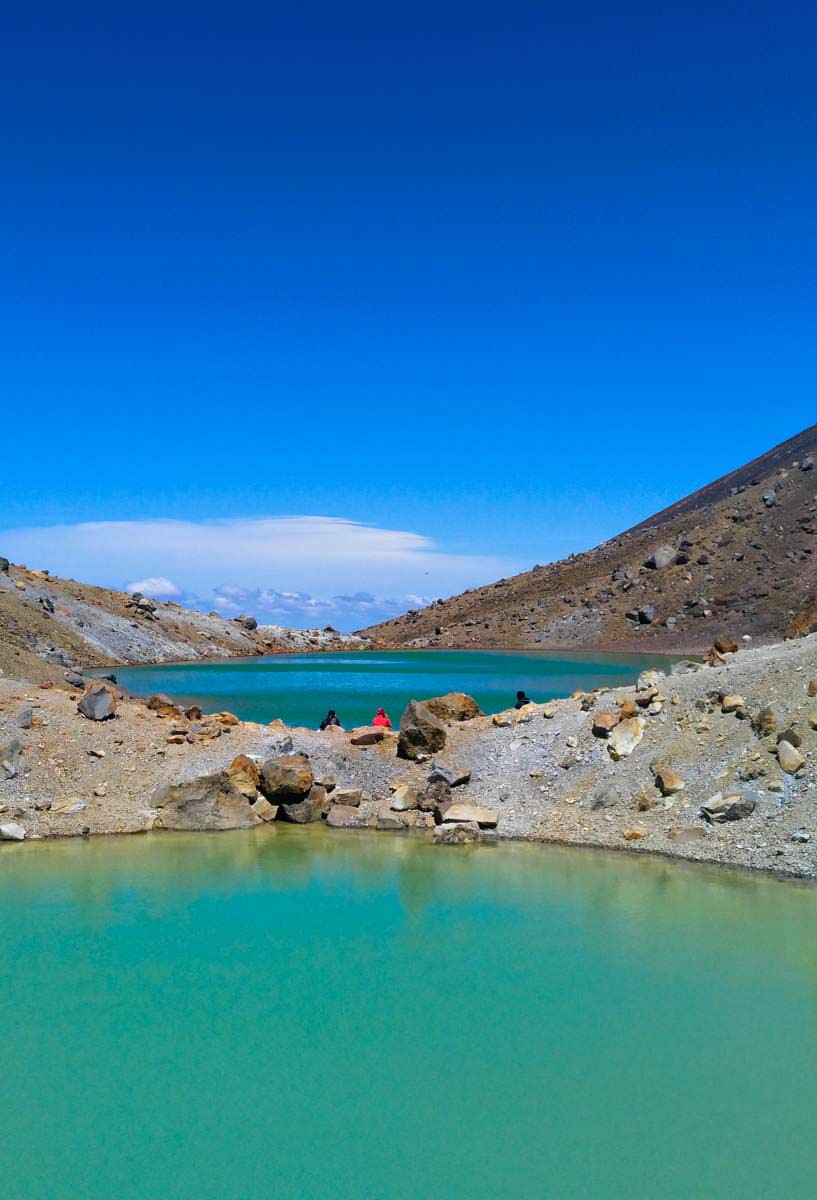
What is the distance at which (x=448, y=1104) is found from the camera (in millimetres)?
10375

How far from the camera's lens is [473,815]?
2130cm

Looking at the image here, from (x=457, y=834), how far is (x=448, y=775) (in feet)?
7.28

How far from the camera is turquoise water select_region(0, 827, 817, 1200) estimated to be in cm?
938

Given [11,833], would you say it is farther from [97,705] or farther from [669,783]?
[669,783]

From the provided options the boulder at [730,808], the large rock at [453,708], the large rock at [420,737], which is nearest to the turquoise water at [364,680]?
the large rock at [453,708]

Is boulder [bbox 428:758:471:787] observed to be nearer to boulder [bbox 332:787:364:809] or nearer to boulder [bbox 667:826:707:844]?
boulder [bbox 332:787:364:809]

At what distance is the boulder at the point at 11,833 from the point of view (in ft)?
67.2

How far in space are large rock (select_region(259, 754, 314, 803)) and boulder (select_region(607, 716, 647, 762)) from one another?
6.97 metres

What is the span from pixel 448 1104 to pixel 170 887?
8.79m

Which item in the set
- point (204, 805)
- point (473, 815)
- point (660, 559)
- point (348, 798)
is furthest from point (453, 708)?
point (660, 559)

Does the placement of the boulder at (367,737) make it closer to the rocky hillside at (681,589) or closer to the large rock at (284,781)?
the large rock at (284,781)

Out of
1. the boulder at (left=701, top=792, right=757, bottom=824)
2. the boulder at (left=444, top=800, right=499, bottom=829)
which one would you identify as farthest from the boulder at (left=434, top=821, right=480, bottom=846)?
the boulder at (left=701, top=792, right=757, bottom=824)

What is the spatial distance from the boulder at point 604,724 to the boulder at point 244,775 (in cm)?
800

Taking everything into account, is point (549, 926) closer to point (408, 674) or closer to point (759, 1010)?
point (759, 1010)
